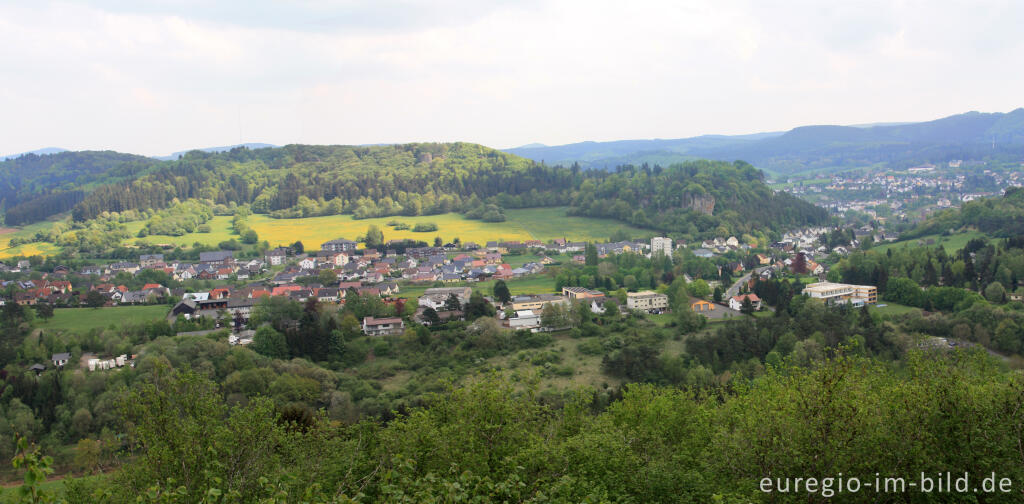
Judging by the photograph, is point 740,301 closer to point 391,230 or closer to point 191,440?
point 191,440

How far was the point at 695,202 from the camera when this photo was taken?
210 ft

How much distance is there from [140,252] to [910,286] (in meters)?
52.3

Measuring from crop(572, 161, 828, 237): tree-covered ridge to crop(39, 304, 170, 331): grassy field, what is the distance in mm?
42316

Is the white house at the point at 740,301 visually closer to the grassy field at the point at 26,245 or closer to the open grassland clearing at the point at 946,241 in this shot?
the open grassland clearing at the point at 946,241

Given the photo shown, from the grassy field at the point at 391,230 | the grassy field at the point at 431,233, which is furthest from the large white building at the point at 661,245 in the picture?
the grassy field at the point at 431,233

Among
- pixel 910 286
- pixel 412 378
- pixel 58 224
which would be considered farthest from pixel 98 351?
pixel 58 224

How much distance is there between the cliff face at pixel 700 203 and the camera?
62.5 metres

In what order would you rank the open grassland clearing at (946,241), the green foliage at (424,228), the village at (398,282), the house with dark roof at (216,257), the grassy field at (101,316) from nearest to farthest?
the grassy field at (101,316)
the village at (398,282)
the open grassland clearing at (946,241)
the house with dark roof at (216,257)
the green foliage at (424,228)

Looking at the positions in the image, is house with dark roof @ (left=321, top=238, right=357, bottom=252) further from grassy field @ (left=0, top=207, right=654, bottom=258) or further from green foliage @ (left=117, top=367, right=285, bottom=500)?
green foliage @ (left=117, top=367, right=285, bottom=500)

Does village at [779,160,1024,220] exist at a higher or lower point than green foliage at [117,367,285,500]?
lower

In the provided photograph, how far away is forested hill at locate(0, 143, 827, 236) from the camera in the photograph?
64.1m

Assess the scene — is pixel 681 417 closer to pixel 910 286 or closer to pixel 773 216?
pixel 910 286

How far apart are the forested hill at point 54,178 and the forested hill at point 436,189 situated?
684mm

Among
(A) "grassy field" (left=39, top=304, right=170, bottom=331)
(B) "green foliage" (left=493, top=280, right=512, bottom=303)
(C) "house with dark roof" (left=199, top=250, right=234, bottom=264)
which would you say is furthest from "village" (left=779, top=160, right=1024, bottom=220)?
(A) "grassy field" (left=39, top=304, right=170, bottom=331)
